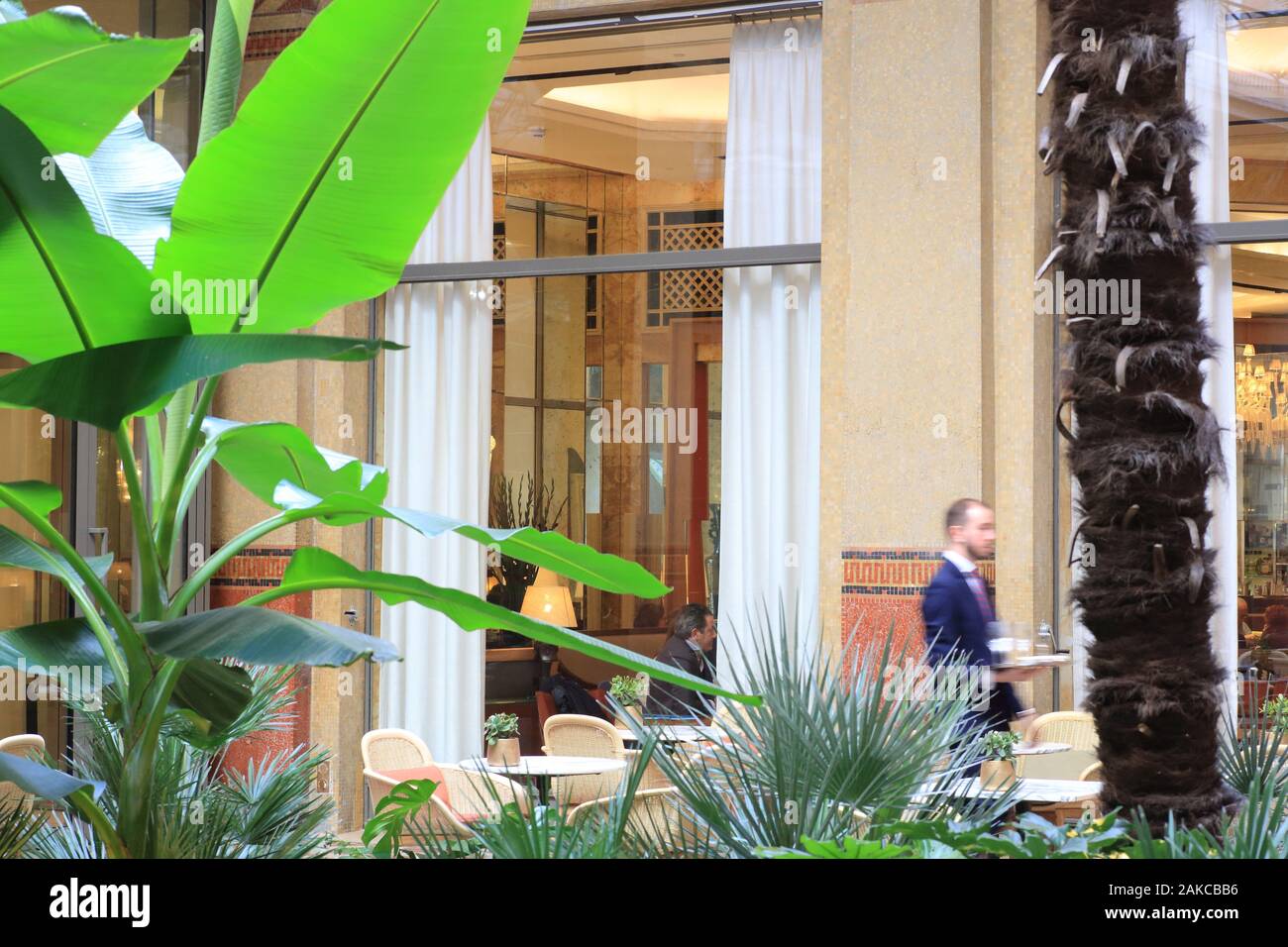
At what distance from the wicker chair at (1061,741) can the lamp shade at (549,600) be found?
→ 2735 millimetres

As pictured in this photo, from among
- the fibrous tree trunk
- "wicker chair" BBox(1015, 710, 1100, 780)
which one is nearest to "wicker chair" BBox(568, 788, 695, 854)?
the fibrous tree trunk

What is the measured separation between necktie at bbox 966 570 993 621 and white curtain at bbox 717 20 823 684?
86.0 inches

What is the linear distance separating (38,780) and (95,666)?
0.36m

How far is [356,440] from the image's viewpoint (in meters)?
8.51

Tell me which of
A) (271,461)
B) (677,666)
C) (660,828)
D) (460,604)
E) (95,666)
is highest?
(271,461)

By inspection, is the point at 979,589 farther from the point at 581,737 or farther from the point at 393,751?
the point at 393,751

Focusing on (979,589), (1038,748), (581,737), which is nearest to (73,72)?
(979,589)

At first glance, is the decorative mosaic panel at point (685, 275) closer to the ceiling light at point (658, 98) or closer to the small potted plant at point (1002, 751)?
the ceiling light at point (658, 98)

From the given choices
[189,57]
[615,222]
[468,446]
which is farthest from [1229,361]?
[189,57]

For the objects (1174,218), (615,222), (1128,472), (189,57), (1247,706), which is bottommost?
(1247,706)

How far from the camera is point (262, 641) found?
6.75 ft

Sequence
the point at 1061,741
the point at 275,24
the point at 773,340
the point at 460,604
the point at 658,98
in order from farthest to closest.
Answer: the point at 275,24 < the point at 658,98 < the point at 773,340 < the point at 1061,741 < the point at 460,604
